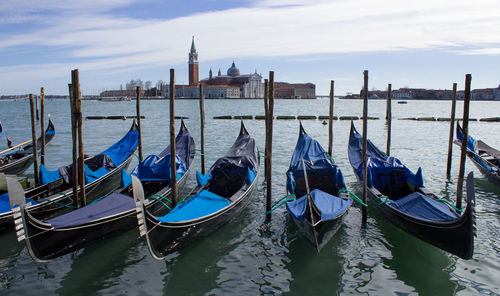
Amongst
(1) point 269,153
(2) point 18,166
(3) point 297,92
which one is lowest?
(2) point 18,166

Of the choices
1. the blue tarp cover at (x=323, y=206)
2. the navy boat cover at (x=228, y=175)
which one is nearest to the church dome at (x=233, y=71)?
the navy boat cover at (x=228, y=175)

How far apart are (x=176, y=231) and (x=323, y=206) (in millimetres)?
1622

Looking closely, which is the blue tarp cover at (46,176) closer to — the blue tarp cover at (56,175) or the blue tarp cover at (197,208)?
the blue tarp cover at (56,175)

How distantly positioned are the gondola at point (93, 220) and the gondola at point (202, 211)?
0.47 metres

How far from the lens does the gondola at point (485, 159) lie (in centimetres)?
634

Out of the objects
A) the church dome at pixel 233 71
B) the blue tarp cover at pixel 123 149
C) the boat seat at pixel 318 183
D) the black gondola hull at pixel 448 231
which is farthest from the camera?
the church dome at pixel 233 71

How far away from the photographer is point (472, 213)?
3244 millimetres

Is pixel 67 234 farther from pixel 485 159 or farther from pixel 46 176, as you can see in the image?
pixel 485 159

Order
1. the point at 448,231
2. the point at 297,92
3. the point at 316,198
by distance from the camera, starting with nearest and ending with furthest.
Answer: the point at 448,231, the point at 316,198, the point at 297,92

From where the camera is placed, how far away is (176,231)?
3.71m

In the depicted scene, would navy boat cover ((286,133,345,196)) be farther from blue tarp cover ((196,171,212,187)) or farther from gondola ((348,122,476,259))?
blue tarp cover ((196,171,212,187))

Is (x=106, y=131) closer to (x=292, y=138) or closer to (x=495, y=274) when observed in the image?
(x=292, y=138)

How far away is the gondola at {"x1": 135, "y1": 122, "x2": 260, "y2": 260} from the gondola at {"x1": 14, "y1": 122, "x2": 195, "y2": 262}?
47cm

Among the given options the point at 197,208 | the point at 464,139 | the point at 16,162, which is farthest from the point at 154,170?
the point at 464,139
